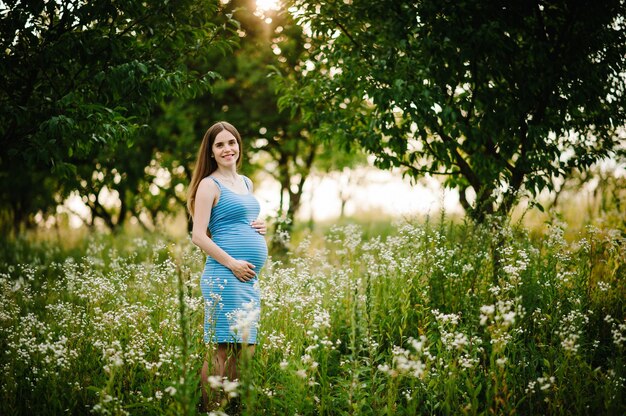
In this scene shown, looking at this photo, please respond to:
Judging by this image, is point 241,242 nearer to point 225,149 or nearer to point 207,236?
point 207,236

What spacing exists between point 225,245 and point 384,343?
2.20 meters

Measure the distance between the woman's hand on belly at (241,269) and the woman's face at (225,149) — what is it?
42.6 inches

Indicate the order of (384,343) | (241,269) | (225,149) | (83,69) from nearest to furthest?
(241,269), (225,149), (384,343), (83,69)

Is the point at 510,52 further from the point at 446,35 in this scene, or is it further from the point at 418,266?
the point at 418,266

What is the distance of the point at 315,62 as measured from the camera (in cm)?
673

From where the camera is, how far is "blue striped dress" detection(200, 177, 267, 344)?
4090mm

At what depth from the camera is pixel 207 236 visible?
423 cm

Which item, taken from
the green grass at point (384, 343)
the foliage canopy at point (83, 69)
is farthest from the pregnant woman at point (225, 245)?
the foliage canopy at point (83, 69)

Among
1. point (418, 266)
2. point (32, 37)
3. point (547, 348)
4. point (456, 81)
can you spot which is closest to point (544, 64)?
point (456, 81)

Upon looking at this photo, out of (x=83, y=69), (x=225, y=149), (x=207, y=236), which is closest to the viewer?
(x=207, y=236)

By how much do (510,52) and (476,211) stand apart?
204 centimetres

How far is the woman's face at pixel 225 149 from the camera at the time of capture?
14.9ft

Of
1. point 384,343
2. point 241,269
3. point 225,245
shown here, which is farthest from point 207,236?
point 384,343

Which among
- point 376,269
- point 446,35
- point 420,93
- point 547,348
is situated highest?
point 446,35
